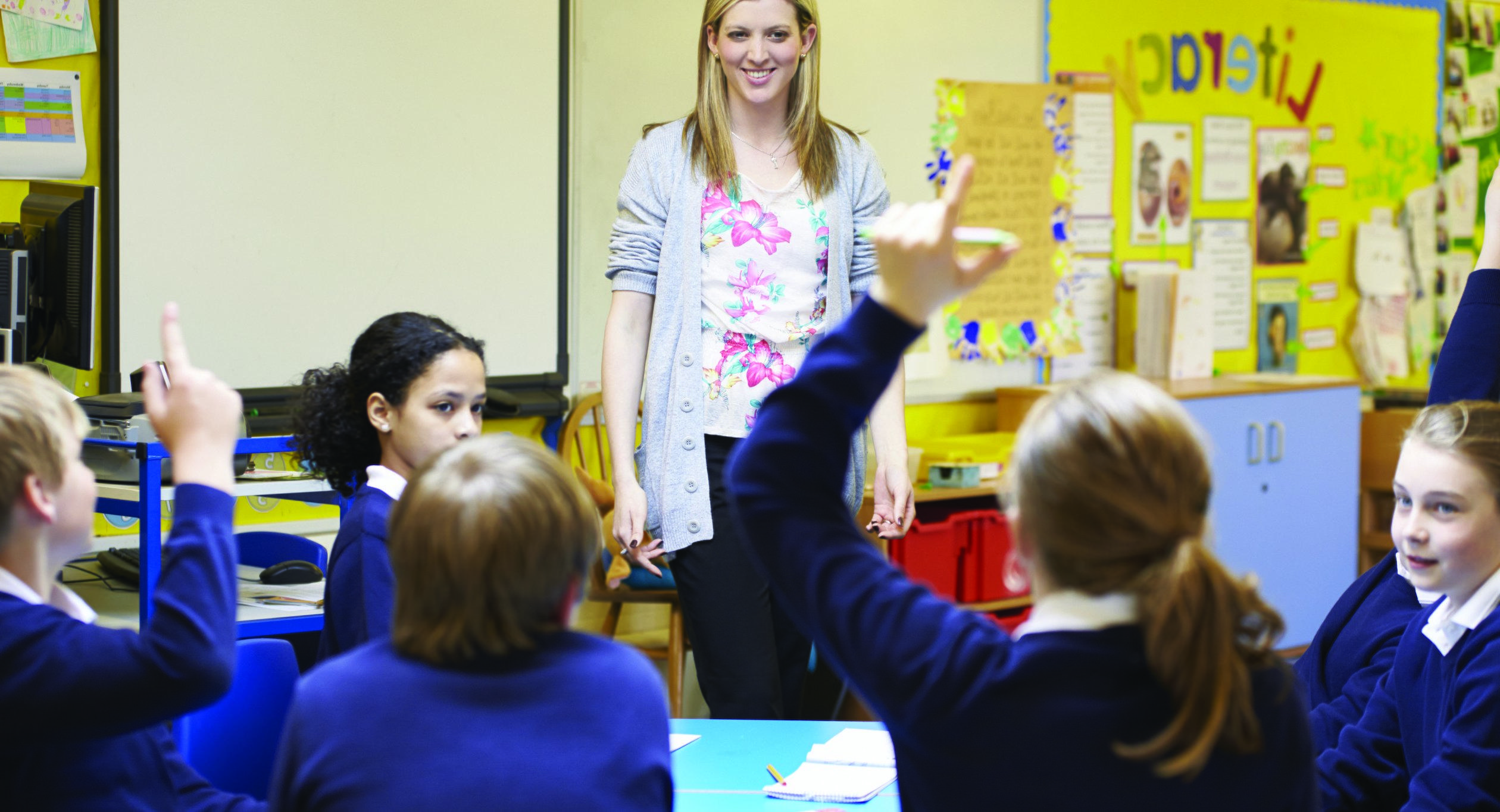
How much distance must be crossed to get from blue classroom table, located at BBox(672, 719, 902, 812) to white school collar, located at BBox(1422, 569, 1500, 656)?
0.57 metres

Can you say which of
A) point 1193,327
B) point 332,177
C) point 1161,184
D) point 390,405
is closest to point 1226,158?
point 1161,184

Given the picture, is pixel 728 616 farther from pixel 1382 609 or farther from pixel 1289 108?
pixel 1289 108

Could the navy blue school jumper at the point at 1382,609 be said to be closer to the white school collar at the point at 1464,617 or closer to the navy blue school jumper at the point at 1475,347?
the navy blue school jumper at the point at 1475,347

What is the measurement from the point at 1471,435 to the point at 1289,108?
12.5 ft

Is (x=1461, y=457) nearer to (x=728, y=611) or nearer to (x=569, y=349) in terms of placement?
(x=728, y=611)

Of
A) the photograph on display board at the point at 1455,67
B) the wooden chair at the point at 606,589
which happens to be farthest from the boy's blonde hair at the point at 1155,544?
the photograph on display board at the point at 1455,67

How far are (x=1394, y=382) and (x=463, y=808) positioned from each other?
5.21m

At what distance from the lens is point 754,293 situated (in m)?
2.02

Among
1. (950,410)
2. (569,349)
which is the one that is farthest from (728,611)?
(950,410)

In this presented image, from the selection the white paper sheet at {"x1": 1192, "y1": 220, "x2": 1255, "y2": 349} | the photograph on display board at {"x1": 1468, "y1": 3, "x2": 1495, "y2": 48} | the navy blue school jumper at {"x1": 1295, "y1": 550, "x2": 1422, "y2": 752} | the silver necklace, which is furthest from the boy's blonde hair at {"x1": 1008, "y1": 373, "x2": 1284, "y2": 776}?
the photograph on display board at {"x1": 1468, "y1": 3, "x2": 1495, "y2": 48}

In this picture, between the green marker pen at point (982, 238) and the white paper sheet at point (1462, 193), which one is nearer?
the green marker pen at point (982, 238)

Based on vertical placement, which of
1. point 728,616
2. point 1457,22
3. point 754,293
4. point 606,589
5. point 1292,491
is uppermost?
point 1457,22

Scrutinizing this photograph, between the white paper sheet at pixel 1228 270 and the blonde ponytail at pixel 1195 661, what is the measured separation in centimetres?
416

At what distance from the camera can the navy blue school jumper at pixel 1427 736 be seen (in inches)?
50.9
